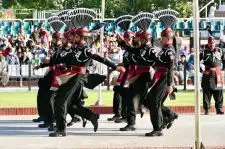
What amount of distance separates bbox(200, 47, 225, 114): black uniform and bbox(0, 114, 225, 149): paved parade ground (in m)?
1.34

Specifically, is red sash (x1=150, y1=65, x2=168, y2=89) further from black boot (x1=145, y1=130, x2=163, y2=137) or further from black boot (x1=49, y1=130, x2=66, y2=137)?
black boot (x1=49, y1=130, x2=66, y2=137)

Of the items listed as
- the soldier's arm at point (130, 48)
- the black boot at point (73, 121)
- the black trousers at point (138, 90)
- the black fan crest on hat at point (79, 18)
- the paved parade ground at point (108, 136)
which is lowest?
the paved parade ground at point (108, 136)

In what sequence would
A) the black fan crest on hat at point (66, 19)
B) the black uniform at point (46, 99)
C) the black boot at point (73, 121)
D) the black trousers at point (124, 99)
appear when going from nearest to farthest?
the black trousers at point (124, 99)
the black uniform at point (46, 99)
the black boot at point (73, 121)
the black fan crest on hat at point (66, 19)

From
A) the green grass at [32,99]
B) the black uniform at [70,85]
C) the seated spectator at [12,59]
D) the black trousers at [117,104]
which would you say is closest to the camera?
the black uniform at [70,85]

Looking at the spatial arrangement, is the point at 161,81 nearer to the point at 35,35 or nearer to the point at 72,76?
the point at 72,76

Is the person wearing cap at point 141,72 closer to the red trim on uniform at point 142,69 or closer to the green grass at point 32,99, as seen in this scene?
the red trim on uniform at point 142,69

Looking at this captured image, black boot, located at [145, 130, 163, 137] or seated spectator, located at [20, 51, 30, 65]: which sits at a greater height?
seated spectator, located at [20, 51, 30, 65]

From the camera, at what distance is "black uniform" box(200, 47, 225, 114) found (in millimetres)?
18562

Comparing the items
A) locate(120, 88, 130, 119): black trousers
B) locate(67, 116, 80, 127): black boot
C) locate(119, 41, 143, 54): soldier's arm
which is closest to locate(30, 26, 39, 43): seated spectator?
locate(67, 116, 80, 127): black boot

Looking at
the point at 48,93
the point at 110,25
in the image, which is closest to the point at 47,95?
the point at 48,93

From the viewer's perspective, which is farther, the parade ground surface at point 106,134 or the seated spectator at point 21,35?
the seated spectator at point 21,35

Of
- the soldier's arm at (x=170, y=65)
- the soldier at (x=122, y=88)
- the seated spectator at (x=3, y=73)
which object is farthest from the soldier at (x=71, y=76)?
the seated spectator at (x=3, y=73)

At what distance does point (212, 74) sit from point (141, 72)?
4240mm

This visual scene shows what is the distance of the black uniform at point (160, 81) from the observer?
14281mm
